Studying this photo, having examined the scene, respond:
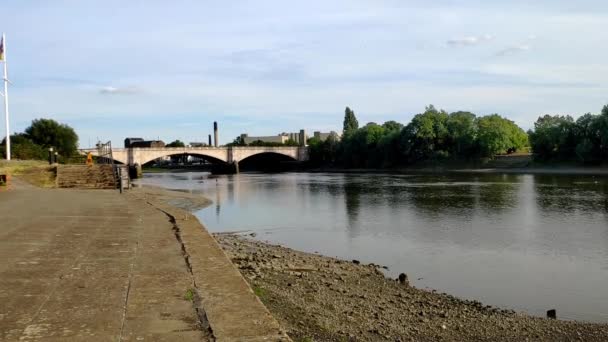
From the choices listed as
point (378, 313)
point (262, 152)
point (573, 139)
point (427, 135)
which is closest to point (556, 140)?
point (573, 139)

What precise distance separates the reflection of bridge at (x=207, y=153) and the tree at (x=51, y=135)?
4237 mm

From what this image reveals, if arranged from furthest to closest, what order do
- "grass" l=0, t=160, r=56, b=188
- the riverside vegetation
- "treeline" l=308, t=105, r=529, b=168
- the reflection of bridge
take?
the reflection of bridge → "treeline" l=308, t=105, r=529, b=168 → the riverside vegetation → "grass" l=0, t=160, r=56, b=188

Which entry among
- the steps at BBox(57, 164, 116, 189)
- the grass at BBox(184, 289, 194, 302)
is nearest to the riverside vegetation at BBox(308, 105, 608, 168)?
the steps at BBox(57, 164, 116, 189)

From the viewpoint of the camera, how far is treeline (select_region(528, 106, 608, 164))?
81.0 metres

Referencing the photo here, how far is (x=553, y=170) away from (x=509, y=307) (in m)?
80.2

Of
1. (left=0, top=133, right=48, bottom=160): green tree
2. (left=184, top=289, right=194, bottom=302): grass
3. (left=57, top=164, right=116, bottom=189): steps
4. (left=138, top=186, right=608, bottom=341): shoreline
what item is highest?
(left=0, top=133, right=48, bottom=160): green tree

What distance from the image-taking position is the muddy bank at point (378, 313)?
29.0ft

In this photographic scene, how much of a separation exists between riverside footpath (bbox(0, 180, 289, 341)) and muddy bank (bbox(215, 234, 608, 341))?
1406mm

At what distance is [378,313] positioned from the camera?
10.3m

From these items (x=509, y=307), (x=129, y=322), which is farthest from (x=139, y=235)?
(x=509, y=307)

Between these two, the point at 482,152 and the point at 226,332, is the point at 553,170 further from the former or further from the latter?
the point at 226,332

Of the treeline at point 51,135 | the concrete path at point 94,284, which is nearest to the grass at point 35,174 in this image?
the concrete path at point 94,284

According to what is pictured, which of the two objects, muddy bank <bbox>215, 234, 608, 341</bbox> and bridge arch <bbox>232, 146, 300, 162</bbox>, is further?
bridge arch <bbox>232, 146, 300, 162</bbox>

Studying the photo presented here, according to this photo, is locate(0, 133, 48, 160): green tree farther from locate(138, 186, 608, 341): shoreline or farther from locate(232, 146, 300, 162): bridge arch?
locate(232, 146, 300, 162): bridge arch
